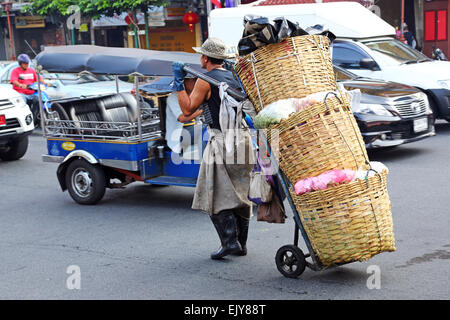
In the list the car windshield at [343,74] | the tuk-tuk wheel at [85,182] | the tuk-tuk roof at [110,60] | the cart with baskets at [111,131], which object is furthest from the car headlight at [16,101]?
the car windshield at [343,74]

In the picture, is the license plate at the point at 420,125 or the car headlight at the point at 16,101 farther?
the car headlight at the point at 16,101

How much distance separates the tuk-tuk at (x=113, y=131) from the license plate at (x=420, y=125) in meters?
3.79

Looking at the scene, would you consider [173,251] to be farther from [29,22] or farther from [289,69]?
[29,22]

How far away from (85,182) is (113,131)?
73 cm

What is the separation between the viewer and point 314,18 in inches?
498

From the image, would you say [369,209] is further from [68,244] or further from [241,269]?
[68,244]

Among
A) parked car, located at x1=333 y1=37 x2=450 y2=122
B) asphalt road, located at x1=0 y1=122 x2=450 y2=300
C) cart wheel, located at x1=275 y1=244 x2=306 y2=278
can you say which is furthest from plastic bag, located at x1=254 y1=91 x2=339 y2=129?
parked car, located at x1=333 y1=37 x2=450 y2=122

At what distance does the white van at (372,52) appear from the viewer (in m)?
11.7

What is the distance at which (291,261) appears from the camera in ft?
16.7

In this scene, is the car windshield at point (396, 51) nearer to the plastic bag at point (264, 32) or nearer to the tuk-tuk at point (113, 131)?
the tuk-tuk at point (113, 131)

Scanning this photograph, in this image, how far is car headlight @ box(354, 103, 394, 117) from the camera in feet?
31.9

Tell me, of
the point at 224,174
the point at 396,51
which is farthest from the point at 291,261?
the point at 396,51

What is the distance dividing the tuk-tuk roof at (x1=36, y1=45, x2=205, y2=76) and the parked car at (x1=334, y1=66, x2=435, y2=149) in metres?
3.08
